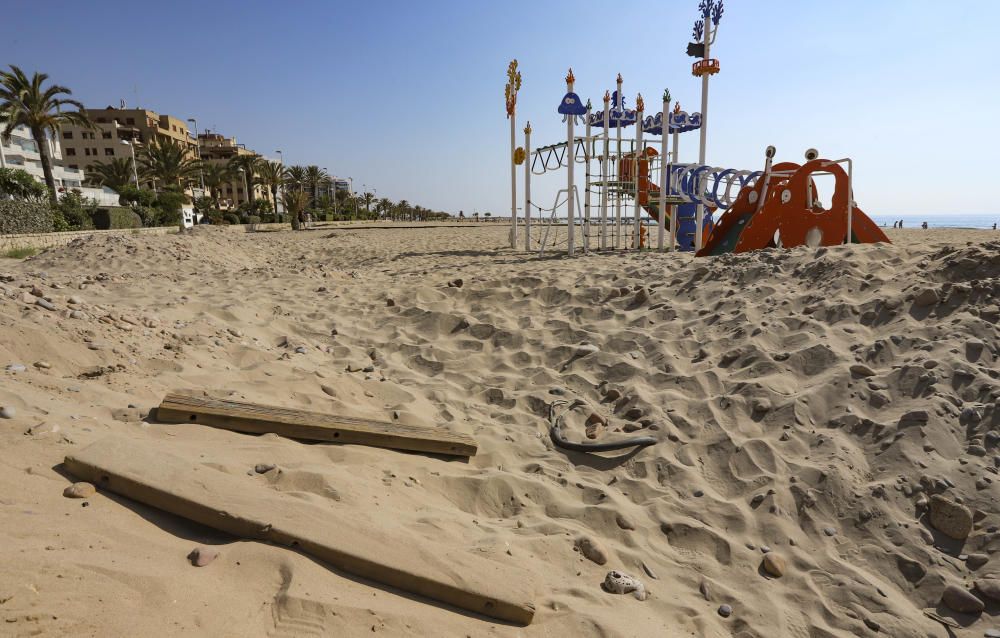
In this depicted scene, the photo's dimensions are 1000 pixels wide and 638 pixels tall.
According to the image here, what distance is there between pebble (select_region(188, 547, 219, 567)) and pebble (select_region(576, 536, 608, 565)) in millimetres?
1494

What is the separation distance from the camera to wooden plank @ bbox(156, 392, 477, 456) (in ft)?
9.52

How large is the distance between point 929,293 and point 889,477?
204cm

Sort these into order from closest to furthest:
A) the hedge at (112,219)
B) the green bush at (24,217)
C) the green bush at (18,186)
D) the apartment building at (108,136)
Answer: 1. the green bush at (24,217)
2. the hedge at (112,219)
3. the green bush at (18,186)
4. the apartment building at (108,136)

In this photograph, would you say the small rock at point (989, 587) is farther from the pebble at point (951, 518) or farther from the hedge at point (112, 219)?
the hedge at point (112, 219)

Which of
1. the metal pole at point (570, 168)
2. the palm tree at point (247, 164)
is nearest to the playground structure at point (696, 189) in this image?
the metal pole at point (570, 168)

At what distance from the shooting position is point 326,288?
25.0ft

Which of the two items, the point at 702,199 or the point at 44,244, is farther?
the point at 44,244

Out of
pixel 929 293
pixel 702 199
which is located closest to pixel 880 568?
pixel 929 293

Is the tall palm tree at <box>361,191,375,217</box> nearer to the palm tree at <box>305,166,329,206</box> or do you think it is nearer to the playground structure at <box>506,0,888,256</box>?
the palm tree at <box>305,166,329,206</box>

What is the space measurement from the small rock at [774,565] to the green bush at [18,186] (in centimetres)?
3323

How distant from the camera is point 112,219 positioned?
24375 millimetres

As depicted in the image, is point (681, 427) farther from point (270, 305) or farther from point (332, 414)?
point (270, 305)

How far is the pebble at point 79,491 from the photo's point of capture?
1.91 m

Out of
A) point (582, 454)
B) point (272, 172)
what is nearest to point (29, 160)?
point (272, 172)
